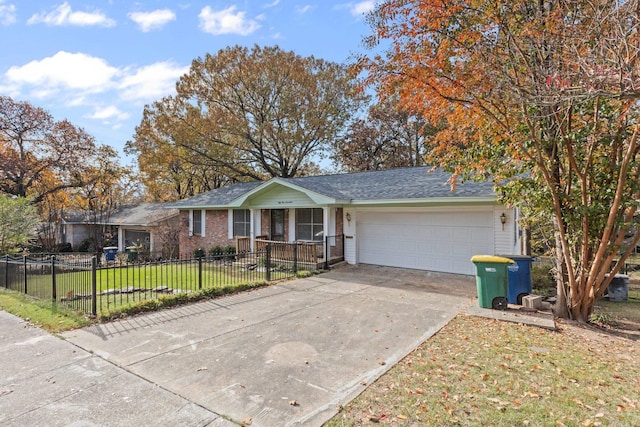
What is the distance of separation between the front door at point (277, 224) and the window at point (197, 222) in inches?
189

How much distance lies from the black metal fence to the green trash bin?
5.95 meters

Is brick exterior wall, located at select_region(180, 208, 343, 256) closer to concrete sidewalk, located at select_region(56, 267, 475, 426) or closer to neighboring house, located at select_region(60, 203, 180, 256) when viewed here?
neighboring house, located at select_region(60, 203, 180, 256)

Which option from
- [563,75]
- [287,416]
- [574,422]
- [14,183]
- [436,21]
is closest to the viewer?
[574,422]

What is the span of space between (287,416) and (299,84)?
77.5 feet

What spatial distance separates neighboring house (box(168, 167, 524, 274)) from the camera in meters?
10.4

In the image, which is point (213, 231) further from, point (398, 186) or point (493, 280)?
point (493, 280)

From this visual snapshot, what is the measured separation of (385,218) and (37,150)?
26.5 meters

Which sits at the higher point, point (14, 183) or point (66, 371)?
point (14, 183)

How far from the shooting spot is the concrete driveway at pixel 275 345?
3.58 meters

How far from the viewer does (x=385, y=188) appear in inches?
512

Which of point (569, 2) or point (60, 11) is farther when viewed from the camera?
point (60, 11)

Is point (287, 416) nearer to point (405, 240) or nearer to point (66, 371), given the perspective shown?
point (66, 371)

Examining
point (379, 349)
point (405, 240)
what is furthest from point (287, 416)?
point (405, 240)

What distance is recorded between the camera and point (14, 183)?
969 inches
